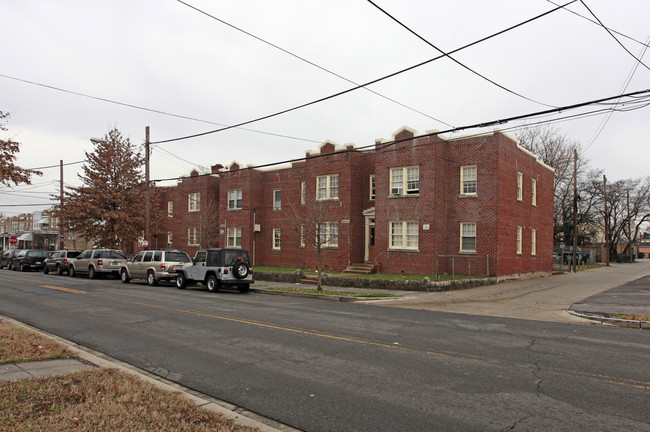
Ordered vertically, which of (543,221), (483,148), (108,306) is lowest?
(108,306)

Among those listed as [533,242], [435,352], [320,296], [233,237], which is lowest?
[320,296]

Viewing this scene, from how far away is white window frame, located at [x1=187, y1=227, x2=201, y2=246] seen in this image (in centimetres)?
3938

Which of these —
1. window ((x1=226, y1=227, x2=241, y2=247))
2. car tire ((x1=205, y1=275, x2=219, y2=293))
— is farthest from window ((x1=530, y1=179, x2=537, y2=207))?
window ((x1=226, y1=227, x2=241, y2=247))

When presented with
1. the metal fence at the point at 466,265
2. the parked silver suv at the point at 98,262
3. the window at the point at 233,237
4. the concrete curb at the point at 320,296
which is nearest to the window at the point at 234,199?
the window at the point at 233,237

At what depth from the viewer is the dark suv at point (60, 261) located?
1214 inches

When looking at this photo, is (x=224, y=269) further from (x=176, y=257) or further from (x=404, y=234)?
(x=404, y=234)

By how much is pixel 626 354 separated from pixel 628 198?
220 ft

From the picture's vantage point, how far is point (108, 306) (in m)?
14.5

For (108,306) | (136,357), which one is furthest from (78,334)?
(108,306)

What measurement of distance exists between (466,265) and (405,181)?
571 cm

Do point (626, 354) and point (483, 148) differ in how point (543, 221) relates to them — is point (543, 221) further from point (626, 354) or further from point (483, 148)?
point (626, 354)

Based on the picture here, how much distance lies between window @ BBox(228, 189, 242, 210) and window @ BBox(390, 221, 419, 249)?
14.2m

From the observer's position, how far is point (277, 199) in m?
34.2

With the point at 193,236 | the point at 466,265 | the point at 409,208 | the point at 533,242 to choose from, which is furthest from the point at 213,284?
the point at 193,236
